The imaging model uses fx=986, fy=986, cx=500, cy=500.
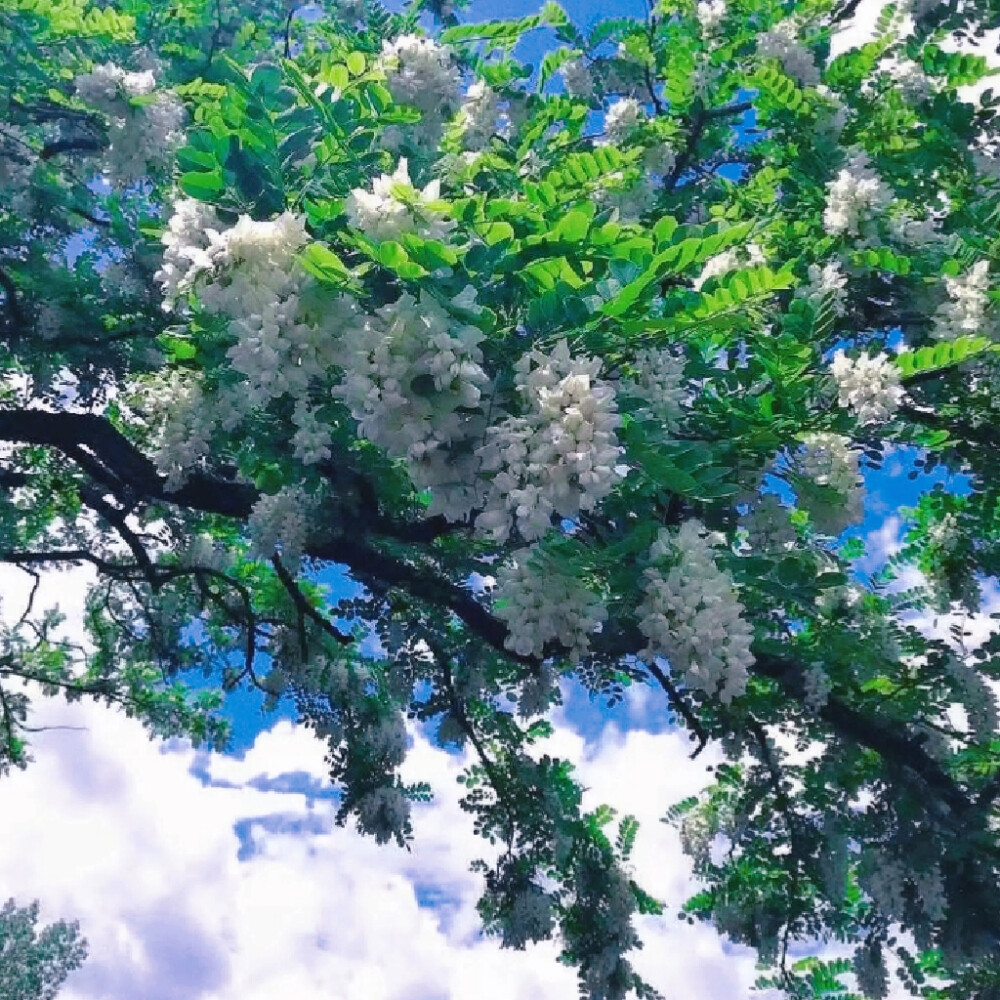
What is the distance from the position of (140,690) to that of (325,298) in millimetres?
10786

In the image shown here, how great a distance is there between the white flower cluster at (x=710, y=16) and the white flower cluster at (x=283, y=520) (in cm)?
453

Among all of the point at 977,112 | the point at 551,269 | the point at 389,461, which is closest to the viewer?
the point at 551,269

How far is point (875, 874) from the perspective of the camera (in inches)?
282

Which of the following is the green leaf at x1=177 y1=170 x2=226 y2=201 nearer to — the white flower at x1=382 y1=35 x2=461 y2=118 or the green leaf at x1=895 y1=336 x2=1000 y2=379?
the green leaf at x1=895 y1=336 x2=1000 y2=379

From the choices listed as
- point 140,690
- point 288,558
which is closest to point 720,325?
point 288,558

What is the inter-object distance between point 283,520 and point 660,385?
3312mm

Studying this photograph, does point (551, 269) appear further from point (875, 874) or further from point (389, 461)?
point (875, 874)

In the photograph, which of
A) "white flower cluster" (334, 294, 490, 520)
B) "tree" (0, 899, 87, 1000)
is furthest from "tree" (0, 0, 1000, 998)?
"tree" (0, 899, 87, 1000)

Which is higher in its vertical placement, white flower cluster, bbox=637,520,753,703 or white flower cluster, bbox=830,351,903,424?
white flower cluster, bbox=830,351,903,424

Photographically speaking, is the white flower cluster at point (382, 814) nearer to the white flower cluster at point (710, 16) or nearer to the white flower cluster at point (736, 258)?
the white flower cluster at point (736, 258)

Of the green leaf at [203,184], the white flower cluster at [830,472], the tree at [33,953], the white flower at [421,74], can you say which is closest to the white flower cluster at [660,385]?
the white flower cluster at [830,472]

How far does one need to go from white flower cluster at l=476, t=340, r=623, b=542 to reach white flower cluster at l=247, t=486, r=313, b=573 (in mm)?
3743

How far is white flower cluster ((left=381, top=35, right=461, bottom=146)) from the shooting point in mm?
6184

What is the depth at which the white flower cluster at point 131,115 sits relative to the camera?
600 cm
